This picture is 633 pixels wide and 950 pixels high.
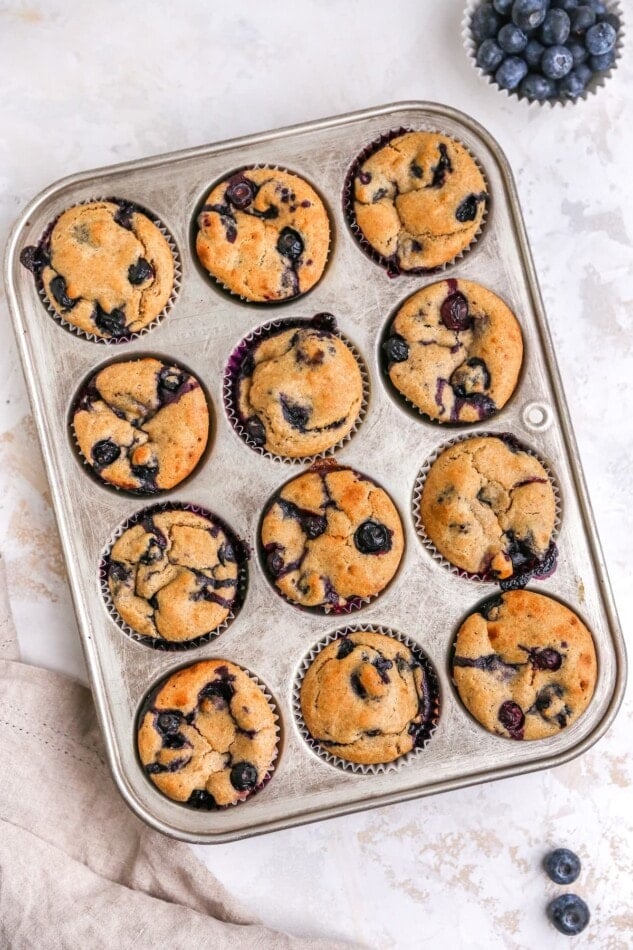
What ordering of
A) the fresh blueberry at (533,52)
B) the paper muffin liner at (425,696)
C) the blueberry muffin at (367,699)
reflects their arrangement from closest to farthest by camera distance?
the blueberry muffin at (367,699), the paper muffin liner at (425,696), the fresh blueberry at (533,52)

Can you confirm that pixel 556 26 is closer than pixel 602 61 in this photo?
Yes

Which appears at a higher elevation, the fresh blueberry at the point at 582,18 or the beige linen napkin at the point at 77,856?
the fresh blueberry at the point at 582,18

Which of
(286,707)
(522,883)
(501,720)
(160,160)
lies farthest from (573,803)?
(160,160)

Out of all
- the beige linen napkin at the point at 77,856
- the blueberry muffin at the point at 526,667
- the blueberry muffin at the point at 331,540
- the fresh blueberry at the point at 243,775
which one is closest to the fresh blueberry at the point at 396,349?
the blueberry muffin at the point at 331,540

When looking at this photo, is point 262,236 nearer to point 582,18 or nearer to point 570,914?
point 582,18

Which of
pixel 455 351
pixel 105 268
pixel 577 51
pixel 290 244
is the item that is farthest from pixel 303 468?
pixel 577 51

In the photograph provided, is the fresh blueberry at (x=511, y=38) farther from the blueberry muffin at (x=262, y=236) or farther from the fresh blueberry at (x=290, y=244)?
the fresh blueberry at (x=290, y=244)
